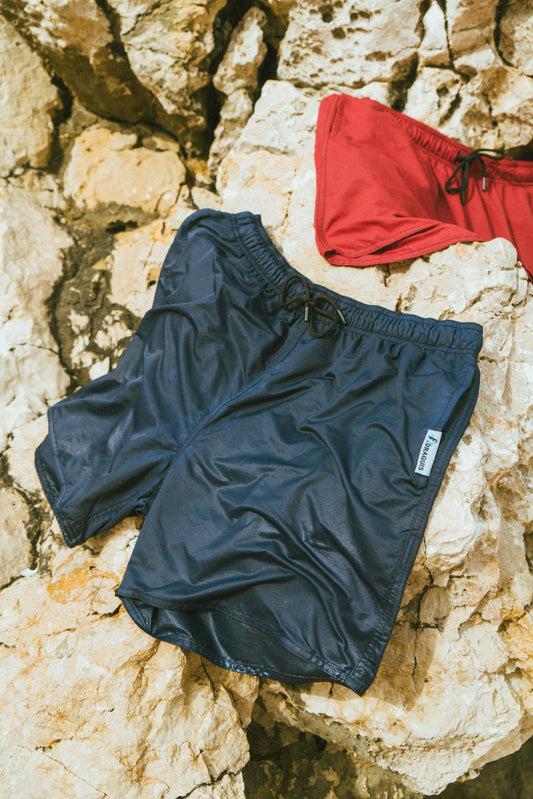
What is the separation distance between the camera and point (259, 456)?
147cm

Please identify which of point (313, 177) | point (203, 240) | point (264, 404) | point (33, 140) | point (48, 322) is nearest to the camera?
point (264, 404)

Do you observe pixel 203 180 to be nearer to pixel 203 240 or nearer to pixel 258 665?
pixel 203 240

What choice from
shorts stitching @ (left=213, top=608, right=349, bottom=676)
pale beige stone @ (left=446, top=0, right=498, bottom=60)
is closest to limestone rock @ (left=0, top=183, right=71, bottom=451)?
shorts stitching @ (left=213, top=608, right=349, bottom=676)

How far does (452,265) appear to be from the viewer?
1.63 metres

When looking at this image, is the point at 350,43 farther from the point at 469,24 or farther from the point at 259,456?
the point at 259,456

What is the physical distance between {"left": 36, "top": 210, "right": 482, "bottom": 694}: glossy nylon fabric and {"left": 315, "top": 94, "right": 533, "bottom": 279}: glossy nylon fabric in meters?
0.22

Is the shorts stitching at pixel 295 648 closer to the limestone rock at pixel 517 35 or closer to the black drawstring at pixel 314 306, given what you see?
the black drawstring at pixel 314 306

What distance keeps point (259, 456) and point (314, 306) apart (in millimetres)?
453

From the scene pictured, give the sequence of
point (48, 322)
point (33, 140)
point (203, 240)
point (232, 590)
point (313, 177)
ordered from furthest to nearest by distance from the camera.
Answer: point (33, 140) < point (48, 322) < point (313, 177) < point (203, 240) < point (232, 590)

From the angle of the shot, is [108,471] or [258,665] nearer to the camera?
[258,665]

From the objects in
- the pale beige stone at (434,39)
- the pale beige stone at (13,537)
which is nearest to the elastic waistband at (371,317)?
the pale beige stone at (434,39)

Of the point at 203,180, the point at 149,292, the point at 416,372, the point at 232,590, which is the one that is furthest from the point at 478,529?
the point at 203,180

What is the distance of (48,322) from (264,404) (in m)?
1.06

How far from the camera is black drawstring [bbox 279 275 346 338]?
1.55m
